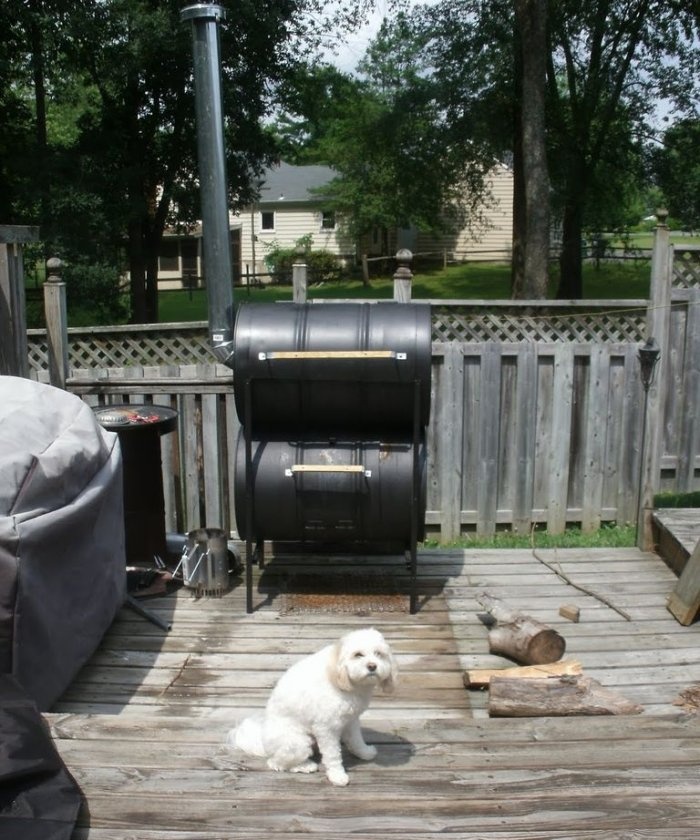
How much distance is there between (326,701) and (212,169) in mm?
4303

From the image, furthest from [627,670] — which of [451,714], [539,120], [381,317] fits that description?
[539,120]

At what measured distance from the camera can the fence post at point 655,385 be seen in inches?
231

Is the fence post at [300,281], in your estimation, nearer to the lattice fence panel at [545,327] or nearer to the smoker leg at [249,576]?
the lattice fence panel at [545,327]

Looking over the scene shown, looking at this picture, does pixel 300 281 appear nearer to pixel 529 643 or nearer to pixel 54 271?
pixel 54 271

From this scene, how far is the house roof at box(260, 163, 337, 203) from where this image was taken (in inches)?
1550

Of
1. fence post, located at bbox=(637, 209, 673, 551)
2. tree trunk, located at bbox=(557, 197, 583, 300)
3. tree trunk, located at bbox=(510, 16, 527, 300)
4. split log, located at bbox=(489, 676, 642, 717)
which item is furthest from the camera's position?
tree trunk, located at bbox=(557, 197, 583, 300)

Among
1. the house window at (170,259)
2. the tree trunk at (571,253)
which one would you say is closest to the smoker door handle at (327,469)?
the tree trunk at (571,253)

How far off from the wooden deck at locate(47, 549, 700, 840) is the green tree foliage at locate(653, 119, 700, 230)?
62.1ft

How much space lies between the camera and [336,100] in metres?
23.6

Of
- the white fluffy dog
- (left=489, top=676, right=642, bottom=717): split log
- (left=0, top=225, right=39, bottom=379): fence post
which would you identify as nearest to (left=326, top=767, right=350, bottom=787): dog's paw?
the white fluffy dog

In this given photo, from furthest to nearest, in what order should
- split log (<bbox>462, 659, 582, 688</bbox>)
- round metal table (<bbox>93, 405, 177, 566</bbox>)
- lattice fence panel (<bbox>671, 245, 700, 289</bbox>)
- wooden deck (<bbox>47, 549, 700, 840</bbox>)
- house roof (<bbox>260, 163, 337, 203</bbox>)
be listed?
house roof (<bbox>260, 163, 337, 203</bbox>) < lattice fence panel (<bbox>671, 245, 700, 289</bbox>) < round metal table (<bbox>93, 405, 177, 566</bbox>) < split log (<bbox>462, 659, 582, 688</bbox>) < wooden deck (<bbox>47, 549, 700, 840</bbox>)

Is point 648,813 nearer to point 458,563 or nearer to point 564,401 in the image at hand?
point 458,563

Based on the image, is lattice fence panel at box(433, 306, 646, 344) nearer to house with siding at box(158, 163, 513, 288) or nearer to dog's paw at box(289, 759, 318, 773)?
dog's paw at box(289, 759, 318, 773)

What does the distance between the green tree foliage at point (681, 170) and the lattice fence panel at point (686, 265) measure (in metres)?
16.3
